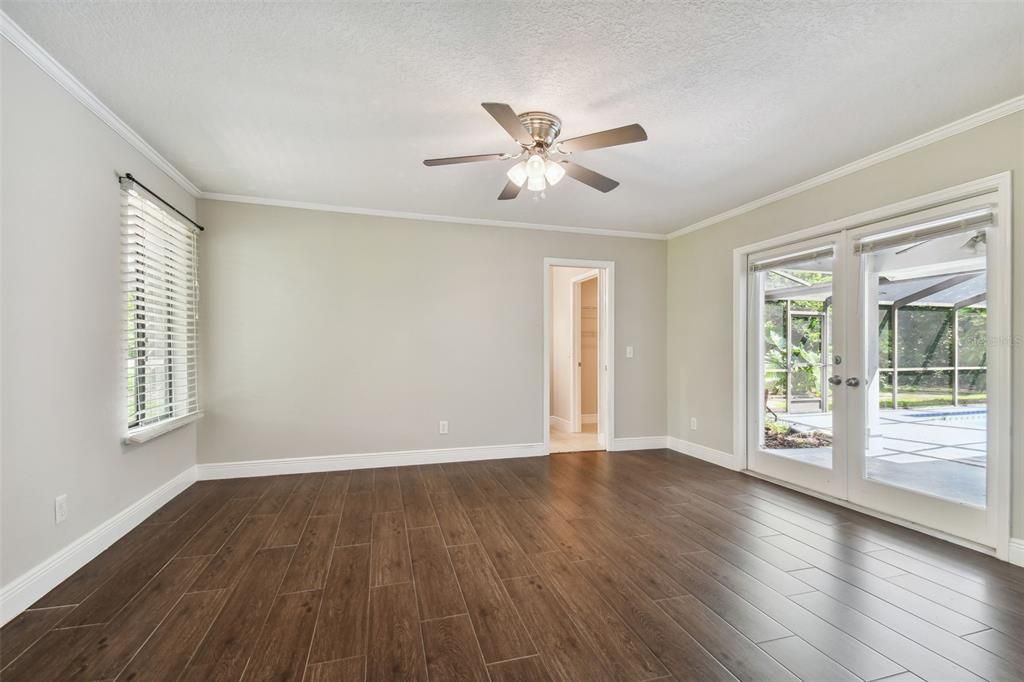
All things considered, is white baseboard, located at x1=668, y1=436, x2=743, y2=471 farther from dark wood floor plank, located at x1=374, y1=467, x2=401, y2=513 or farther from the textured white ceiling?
dark wood floor plank, located at x1=374, y1=467, x2=401, y2=513

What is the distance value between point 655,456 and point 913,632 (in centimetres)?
295

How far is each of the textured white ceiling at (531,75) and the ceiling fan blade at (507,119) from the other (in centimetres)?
27

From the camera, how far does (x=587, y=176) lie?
2635 millimetres

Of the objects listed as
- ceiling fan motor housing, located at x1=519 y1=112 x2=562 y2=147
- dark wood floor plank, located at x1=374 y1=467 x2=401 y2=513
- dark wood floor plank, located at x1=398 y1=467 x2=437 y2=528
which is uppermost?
ceiling fan motor housing, located at x1=519 y1=112 x2=562 y2=147

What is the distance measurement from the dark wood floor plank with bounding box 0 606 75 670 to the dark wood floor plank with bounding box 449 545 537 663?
1705 mm

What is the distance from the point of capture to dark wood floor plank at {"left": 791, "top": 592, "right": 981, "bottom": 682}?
5.20ft

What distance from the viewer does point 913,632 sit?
1.81 m

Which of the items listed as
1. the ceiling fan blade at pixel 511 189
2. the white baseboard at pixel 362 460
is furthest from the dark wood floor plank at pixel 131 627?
the ceiling fan blade at pixel 511 189

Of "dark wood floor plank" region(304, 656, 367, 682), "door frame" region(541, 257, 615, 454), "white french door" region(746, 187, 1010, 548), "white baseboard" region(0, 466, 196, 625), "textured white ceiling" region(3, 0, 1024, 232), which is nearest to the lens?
"dark wood floor plank" region(304, 656, 367, 682)

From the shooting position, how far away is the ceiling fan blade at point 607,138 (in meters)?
2.07

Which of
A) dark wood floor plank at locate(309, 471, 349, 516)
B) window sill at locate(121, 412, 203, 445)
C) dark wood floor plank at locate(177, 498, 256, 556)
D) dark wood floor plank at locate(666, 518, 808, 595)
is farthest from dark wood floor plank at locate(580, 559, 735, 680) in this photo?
window sill at locate(121, 412, 203, 445)

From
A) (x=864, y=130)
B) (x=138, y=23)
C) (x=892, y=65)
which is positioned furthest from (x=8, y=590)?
(x=864, y=130)

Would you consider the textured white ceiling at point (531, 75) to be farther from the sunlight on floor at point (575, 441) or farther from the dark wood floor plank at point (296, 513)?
the sunlight on floor at point (575, 441)

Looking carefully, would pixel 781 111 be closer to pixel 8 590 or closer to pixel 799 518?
pixel 799 518
